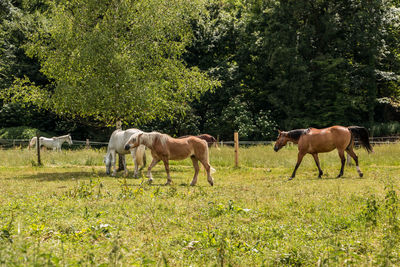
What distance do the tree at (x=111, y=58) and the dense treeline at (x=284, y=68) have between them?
1303 centimetres

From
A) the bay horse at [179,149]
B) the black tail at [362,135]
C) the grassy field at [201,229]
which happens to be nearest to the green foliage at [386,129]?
the black tail at [362,135]

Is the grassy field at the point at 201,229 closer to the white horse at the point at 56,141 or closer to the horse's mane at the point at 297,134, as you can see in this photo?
the horse's mane at the point at 297,134

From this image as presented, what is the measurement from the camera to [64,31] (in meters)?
16.1

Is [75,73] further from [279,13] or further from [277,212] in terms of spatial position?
[279,13]

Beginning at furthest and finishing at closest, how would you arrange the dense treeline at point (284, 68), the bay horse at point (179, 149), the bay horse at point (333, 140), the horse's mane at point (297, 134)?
the dense treeline at point (284, 68) < the horse's mane at point (297, 134) < the bay horse at point (333, 140) < the bay horse at point (179, 149)

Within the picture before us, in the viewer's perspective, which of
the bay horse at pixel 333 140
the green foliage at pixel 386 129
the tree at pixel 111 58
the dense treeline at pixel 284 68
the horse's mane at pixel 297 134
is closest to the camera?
the bay horse at pixel 333 140

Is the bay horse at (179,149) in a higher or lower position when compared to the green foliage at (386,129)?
lower

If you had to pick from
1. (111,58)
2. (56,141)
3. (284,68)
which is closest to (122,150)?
(111,58)

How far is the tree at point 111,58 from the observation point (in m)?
15.5

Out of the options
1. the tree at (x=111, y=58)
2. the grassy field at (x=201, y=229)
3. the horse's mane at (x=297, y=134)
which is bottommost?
the grassy field at (x=201, y=229)

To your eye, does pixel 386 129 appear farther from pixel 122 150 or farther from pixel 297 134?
pixel 122 150

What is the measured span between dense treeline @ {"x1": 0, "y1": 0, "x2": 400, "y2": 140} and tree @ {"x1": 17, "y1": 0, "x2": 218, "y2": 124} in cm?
1303

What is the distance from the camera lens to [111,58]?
1549 centimetres

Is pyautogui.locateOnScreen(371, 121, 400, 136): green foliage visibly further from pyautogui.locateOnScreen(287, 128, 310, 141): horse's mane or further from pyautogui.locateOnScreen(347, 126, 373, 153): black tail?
pyautogui.locateOnScreen(287, 128, 310, 141): horse's mane
